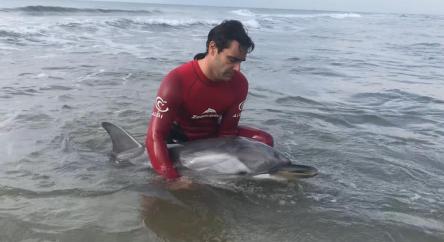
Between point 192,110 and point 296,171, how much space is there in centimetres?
101

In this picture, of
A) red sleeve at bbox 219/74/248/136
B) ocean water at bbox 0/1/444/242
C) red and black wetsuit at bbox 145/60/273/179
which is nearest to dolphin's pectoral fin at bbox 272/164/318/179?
ocean water at bbox 0/1/444/242

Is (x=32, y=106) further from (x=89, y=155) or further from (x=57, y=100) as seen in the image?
(x=89, y=155)

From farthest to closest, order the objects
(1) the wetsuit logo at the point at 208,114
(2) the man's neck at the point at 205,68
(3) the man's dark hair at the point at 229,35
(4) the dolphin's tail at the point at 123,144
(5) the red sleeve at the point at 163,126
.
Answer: (4) the dolphin's tail at the point at 123,144 < (1) the wetsuit logo at the point at 208,114 < (2) the man's neck at the point at 205,68 < (5) the red sleeve at the point at 163,126 < (3) the man's dark hair at the point at 229,35

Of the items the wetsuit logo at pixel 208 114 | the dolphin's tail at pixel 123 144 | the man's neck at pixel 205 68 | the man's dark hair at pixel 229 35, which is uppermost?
the man's dark hair at pixel 229 35

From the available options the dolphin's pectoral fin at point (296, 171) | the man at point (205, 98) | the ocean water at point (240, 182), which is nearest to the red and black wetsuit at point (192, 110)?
the man at point (205, 98)

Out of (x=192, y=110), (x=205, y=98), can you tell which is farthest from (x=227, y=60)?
(x=192, y=110)

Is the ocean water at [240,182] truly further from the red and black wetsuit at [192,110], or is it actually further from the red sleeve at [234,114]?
the red sleeve at [234,114]

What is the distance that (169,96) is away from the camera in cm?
362

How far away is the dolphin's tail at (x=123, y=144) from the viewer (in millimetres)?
4055

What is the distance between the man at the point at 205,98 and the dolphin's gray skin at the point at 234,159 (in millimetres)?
165

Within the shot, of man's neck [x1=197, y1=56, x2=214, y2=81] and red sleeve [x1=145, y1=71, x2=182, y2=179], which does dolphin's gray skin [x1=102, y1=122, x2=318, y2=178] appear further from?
man's neck [x1=197, y1=56, x2=214, y2=81]

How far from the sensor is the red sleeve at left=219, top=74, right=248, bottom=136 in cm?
391

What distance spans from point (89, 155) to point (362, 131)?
3287 mm

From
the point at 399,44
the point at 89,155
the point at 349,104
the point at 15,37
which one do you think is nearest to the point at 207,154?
the point at 89,155
